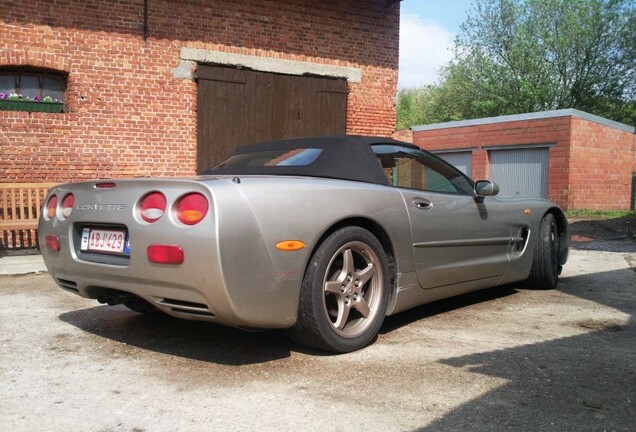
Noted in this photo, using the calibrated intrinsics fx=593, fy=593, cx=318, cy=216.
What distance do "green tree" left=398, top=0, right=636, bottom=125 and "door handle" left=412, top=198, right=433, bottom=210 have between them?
3038cm

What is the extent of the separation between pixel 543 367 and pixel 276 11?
29.2 ft

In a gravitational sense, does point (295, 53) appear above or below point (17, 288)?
above

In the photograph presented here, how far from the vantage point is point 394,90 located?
1200 cm

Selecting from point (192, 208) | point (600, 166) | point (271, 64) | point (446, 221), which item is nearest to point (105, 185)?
point (192, 208)

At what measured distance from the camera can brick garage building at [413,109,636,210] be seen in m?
18.5

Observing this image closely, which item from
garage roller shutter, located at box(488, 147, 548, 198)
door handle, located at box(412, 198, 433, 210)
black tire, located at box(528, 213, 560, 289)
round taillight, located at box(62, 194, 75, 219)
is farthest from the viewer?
garage roller shutter, located at box(488, 147, 548, 198)

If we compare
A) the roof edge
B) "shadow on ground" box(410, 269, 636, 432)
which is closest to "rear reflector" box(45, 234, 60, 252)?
"shadow on ground" box(410, 269, 636, 432)

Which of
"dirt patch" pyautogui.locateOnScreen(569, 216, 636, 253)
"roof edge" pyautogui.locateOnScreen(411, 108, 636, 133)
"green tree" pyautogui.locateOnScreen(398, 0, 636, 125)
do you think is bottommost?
"dirt patch" pyautogui.locateOnScreen(569, 216, 636, 253)

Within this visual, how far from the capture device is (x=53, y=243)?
370 cm

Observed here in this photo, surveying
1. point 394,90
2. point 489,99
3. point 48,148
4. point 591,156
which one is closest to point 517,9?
point 489,99

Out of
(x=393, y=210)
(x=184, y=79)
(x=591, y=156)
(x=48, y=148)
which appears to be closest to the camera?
(x=393, y=210)

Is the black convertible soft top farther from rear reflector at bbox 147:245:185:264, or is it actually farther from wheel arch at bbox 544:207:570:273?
wheel arch at bbox 544:207:570:273

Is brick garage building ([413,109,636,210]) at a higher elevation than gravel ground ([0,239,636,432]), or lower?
higher

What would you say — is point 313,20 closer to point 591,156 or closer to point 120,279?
point 120,279
